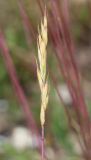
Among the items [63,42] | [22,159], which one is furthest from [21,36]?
[63,42]

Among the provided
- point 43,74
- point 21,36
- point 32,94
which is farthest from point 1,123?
point 43,74

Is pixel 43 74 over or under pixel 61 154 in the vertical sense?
over

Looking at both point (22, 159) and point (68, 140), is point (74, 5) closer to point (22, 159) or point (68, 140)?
point (68, 140)

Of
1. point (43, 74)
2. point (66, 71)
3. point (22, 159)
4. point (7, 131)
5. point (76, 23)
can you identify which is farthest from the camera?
point (76, 23)

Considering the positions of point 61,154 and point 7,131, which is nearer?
point 61,154

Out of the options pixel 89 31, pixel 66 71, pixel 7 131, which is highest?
pixel 66 71

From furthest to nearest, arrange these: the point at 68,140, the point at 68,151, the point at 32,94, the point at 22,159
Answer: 1. the point at 32,94
2. the point at 68,140
3. the point at 68,151
4. the point at 22,159

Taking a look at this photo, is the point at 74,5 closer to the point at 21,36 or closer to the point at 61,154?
the point at 21,36
